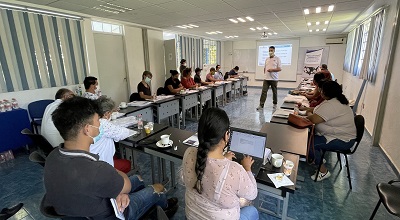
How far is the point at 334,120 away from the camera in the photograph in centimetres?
234

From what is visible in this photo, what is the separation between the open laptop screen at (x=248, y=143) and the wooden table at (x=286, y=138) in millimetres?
409

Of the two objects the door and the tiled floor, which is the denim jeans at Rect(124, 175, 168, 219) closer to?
the tiled floor

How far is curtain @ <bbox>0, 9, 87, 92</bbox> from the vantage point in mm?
3500

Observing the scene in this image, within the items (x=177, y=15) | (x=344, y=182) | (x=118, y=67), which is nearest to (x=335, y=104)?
(x=344, y=182)

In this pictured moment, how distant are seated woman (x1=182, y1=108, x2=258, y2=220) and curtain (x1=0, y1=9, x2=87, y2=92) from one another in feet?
14.0

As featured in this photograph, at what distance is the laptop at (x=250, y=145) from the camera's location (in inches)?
57.7

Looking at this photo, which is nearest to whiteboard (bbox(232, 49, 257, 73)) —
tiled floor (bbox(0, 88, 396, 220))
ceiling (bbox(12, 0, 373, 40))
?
ceiling (bbox(12, 0, 373, 40))

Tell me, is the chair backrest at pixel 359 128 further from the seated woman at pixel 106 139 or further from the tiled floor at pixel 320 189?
the seated woman at pixel 106 139

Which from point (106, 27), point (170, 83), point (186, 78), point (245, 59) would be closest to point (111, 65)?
point (106, 27)

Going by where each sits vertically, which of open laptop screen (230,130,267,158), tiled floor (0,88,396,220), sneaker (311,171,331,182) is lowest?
tiled floor (0,88,396,220)

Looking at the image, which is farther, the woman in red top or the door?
the woman in red top

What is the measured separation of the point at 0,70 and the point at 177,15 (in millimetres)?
3613

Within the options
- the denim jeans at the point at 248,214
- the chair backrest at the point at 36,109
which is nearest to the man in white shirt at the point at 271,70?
the denim jeans at the point at 248,214

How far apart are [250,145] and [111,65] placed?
208 inches
